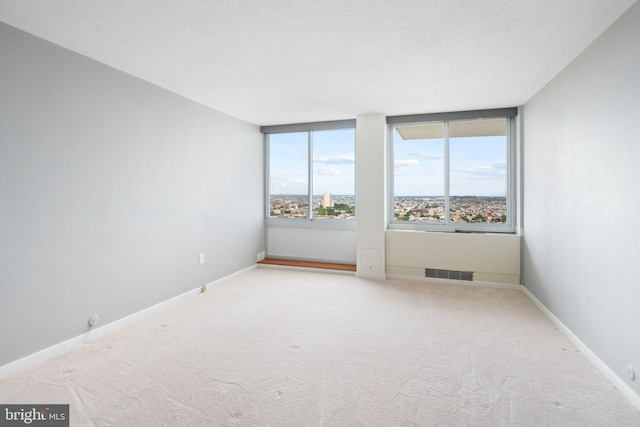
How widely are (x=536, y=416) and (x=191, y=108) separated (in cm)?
430

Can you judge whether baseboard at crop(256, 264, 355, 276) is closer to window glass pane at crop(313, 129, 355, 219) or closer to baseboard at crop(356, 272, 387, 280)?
baseboard at crop(356, 272, 387, 280)

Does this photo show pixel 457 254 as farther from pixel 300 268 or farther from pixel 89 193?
pixel 89 193

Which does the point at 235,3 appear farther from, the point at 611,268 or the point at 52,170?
the point at 611,268

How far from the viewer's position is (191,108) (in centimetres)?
385

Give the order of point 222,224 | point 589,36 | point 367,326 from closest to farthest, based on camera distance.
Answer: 1. point 589,36
2. point 367,326
3. point 222,224

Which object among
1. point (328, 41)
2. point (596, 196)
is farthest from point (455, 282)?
point (328, 41)

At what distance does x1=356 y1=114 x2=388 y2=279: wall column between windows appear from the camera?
181 inches

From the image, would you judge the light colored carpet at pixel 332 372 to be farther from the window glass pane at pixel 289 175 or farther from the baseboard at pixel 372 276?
the window glass pane at pixel 289 175

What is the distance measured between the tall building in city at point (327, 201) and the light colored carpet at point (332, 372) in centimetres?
227

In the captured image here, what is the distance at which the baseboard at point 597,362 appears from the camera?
1895 mm

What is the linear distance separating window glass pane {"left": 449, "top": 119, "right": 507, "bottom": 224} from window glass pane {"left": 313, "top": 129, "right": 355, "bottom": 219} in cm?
159

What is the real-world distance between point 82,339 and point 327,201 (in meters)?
3.76

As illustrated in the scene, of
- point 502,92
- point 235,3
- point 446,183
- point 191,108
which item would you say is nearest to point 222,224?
point 191,108

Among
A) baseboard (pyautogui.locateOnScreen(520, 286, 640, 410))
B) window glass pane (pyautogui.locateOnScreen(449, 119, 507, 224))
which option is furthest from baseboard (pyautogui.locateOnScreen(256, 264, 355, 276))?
baseboard (pyautogui.locateOnScreen(520, 286, 640, 410))
